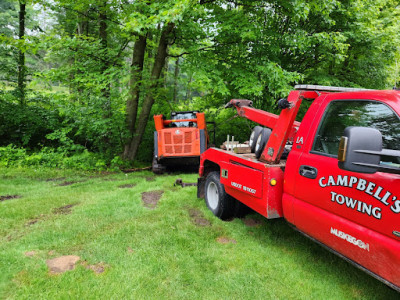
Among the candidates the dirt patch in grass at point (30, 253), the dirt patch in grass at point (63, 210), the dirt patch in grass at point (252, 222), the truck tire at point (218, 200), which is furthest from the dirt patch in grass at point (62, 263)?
the dirt patch in grass at point (252, 222)

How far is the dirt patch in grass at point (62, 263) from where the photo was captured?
294 cm

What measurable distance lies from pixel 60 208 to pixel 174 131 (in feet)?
14.5

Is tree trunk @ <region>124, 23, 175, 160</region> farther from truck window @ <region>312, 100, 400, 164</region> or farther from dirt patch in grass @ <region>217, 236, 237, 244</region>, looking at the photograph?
truck window @ <region>312, 100, 400, 164</region>

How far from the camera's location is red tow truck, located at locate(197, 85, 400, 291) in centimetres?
207

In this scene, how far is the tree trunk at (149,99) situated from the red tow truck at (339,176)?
661cm

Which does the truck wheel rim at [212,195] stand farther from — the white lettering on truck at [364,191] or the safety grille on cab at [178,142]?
the safety grille on cab at [178,142]

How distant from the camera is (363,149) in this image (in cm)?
192

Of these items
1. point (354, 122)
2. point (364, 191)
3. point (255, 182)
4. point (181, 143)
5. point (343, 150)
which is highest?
point (354, 122)

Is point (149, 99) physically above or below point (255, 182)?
above

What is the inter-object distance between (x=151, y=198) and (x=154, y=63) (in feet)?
19.0

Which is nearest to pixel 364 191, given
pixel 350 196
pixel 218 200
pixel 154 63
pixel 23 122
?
pixel 350 196

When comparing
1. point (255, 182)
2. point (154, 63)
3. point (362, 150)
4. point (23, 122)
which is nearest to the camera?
point (362, 150)

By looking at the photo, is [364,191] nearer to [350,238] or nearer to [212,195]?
[350,238]

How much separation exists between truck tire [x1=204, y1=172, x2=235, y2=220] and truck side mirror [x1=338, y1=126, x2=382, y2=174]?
2.58 metres
